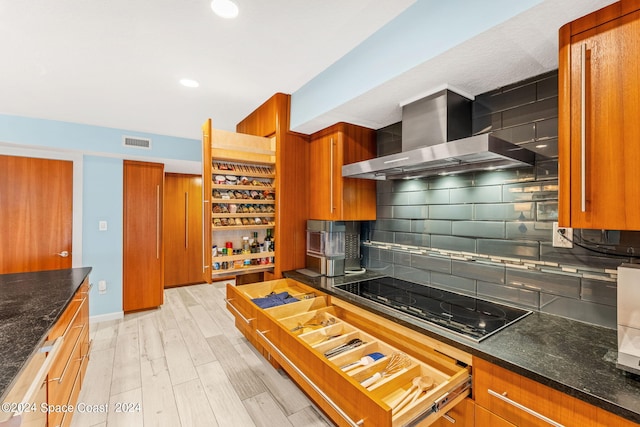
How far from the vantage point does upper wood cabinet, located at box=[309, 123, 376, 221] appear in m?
2.31

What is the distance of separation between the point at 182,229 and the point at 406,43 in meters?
4.67

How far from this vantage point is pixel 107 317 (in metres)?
3.47

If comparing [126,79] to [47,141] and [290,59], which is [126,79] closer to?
[290,59]

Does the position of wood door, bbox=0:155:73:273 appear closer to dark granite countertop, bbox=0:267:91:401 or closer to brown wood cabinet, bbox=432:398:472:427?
dark granite countertop, bbox=0:267:91:401

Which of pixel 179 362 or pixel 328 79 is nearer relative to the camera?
pixel 328 79

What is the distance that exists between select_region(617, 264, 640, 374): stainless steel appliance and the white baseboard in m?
4.49

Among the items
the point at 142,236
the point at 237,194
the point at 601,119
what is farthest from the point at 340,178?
the point at 142,236

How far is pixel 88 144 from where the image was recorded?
10.6 feet

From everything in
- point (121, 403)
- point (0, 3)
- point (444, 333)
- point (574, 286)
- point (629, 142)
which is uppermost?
point (0, 3)

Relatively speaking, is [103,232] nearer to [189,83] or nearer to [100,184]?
[100,184]

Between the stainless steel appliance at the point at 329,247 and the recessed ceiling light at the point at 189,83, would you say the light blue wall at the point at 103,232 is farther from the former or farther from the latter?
the stainless steel appliance at the point at 329,247

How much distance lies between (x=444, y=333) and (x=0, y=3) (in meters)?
2.75

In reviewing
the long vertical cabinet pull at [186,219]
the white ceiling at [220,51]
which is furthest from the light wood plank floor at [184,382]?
the white ceiling at [220,51]

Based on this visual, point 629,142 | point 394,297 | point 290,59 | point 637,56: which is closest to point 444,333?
point 394,297
